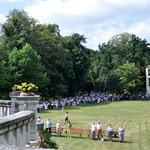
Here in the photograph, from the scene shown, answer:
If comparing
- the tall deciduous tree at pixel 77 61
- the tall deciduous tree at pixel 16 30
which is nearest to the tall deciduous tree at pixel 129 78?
the tall deciduous tree at pixel 77 61

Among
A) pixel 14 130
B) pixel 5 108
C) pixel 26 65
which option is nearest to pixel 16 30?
pixel 26 65

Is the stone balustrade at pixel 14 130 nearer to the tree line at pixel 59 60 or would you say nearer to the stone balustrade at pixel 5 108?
the stone balustrade at pixel 5 108

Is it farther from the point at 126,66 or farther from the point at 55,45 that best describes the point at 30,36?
the point at 126,66

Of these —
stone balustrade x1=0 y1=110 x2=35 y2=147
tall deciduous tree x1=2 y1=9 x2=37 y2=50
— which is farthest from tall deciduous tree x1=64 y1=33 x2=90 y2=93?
stone balustrade x1=0 y1=110 x2=35 y2=147

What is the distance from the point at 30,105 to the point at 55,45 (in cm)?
5221

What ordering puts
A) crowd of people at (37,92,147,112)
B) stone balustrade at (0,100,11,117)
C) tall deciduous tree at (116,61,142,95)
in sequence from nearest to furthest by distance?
stone balustrade at (0,100,11,117)
crowd of people at (37,92,147,112)
tall deciduous tree at (116,61,142,95)

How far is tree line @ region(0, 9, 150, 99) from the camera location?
162ft

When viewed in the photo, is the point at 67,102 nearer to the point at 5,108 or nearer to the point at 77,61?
the point at 77,61

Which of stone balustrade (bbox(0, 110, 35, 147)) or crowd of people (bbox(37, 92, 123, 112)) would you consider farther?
crowd of people (bbox(37, 92, 123, 112))

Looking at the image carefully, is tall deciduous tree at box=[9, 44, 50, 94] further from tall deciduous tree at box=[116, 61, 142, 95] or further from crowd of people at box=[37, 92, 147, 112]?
tall deciduous tree at box=[116, 61, 142, 95]

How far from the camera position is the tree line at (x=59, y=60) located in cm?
4944

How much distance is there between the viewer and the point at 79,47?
78.9m

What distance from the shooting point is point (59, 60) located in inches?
2447

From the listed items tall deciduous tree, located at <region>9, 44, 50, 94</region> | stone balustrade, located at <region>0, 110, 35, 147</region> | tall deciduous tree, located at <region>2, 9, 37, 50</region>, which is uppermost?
tall deciduous tree, located at <region>2, 9, 37, 50</region>
